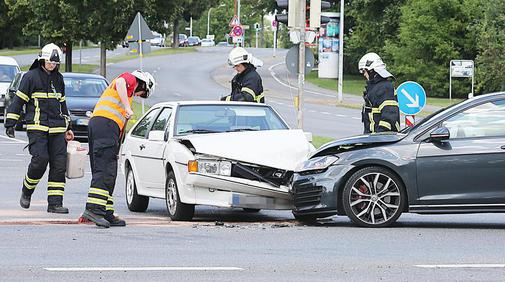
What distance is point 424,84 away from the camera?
2384 inches

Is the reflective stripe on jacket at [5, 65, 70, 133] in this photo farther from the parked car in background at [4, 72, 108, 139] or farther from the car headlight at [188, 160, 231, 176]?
the parked car in background at [4, 72, 108, 139]

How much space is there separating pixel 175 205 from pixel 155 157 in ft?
2.93

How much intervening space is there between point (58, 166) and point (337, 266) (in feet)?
16.3

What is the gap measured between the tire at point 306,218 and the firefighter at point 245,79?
2.96 m

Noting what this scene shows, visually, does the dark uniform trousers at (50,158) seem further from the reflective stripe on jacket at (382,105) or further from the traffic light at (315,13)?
the traffic light at (315,13)

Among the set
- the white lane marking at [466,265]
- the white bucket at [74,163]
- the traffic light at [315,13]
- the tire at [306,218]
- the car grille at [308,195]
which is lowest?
the tire at [306,218]

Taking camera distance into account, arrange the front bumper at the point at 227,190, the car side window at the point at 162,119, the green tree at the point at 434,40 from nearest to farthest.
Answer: the front bumper at the point at 227,190
the car side window at the point at 162,119
the green tree at the point at 434,40

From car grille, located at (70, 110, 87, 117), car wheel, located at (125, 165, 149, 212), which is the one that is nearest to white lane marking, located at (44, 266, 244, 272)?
car wheel, located at (125, 165, 149, 212)

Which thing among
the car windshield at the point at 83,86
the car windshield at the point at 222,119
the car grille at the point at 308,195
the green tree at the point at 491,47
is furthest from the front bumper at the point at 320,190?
the green tree at the point at 491,47

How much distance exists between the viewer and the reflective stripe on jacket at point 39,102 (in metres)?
12.9

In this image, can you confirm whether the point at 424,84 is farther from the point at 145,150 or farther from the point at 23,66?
the point at 145,150

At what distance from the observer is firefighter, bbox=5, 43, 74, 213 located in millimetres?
12914

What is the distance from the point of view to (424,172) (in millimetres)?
11680

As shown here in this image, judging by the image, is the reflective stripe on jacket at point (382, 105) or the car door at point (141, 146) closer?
the car door at point (141, 146)
